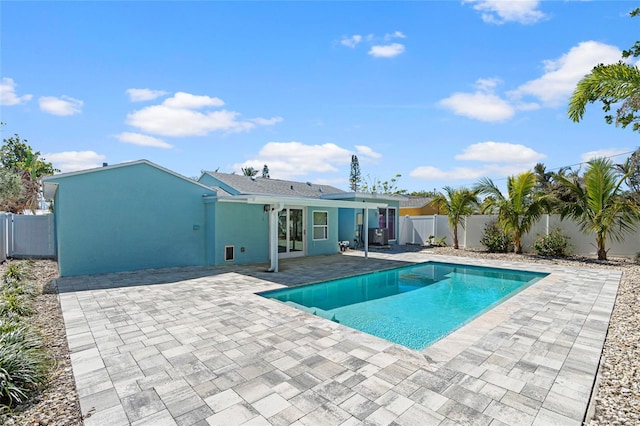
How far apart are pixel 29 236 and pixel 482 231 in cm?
2085

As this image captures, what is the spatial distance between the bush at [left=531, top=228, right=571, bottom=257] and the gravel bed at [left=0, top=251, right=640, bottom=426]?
7059 millimetres

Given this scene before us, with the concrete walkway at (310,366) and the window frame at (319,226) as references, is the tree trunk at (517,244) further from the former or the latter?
the window frame at (319,226)

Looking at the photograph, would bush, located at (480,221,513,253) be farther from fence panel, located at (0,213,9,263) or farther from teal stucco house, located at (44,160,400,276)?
fence panel, located at (0,213,9,263)

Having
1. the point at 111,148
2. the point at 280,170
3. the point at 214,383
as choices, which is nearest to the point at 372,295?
the point at 214,383

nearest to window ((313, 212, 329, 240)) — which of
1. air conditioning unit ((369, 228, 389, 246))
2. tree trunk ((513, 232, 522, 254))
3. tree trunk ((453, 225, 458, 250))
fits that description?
air conditioning unit ((369, 228, 389, 246))

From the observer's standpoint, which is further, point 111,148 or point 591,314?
point 111,148

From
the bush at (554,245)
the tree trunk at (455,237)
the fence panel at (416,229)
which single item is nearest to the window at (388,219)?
the fence panel at (416,229)

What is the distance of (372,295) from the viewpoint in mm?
8672

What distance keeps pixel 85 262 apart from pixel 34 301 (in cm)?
306

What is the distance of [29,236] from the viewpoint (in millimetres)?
13148

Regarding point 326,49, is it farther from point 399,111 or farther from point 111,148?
point 111,148

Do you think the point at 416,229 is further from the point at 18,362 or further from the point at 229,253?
the point at 18,362

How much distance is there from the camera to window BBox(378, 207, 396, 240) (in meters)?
19.7

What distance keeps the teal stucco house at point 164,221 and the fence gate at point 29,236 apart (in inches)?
110
